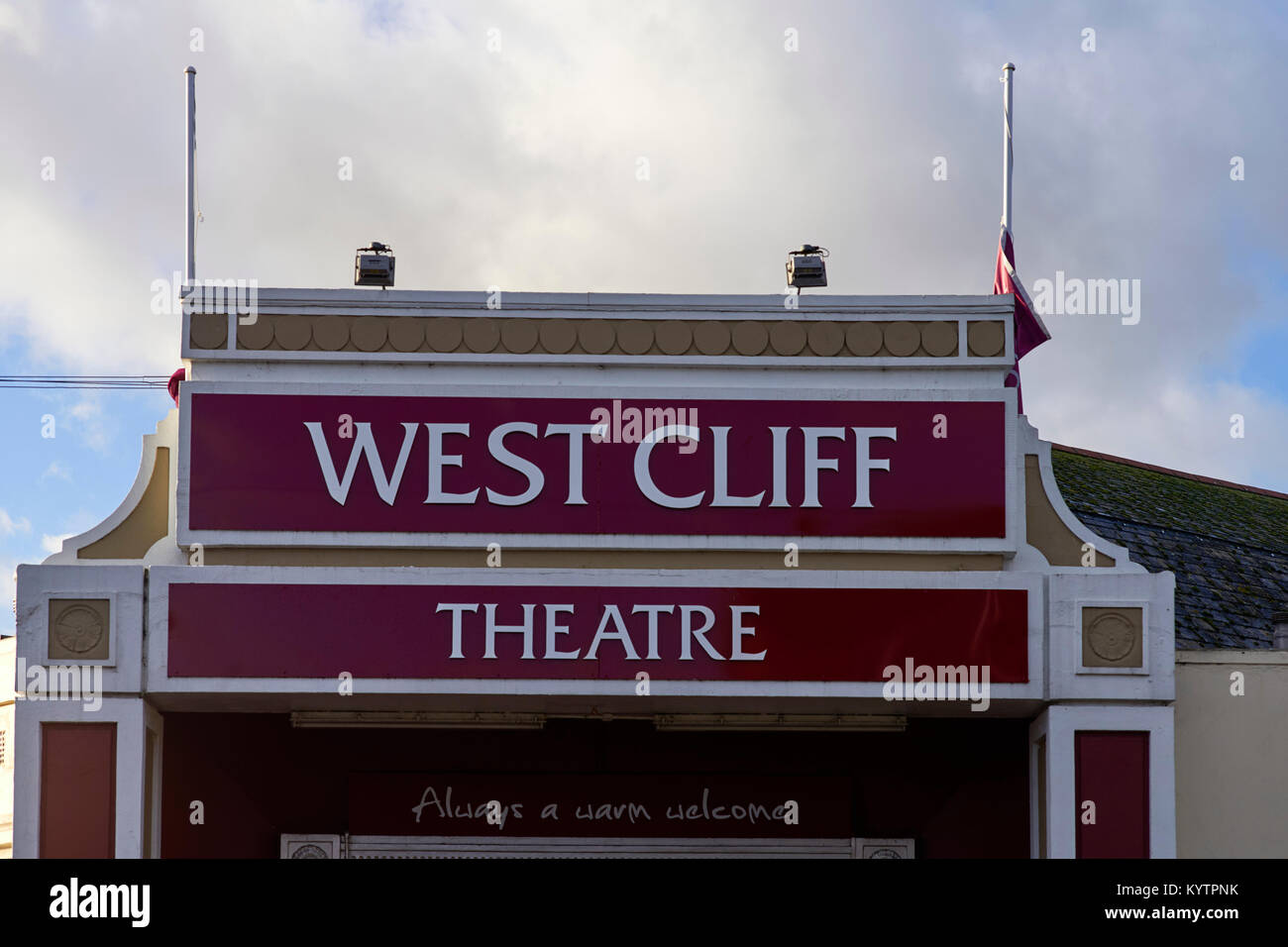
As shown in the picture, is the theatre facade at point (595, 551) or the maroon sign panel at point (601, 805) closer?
the theatre facade at point (595, 551)

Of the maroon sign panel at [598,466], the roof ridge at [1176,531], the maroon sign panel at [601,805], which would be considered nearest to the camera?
the maroon sign panel at [598,466]

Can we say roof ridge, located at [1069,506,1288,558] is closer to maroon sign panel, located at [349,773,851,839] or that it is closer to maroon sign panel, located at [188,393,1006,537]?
maroon sign panel, located at [349,773,851,839]

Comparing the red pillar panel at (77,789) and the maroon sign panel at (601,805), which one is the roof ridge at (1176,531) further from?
the red pillar panel at (77,789)

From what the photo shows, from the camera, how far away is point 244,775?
16812mm

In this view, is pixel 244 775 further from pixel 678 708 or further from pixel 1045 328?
pixel 1045 328

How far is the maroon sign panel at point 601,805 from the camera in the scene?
16844mm

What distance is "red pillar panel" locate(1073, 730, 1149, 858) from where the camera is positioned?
14500 millimetres

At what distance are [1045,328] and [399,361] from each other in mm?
5952

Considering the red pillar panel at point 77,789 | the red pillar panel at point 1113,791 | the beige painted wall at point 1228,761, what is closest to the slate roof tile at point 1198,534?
the beige painted wall at point 1228,761

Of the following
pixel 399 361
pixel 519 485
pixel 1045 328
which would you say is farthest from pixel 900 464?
pixel 399 361

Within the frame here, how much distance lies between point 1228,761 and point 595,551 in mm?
5923

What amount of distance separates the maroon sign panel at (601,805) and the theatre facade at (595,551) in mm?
1628

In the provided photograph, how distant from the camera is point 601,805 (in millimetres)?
16969

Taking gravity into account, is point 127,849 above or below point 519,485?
below
